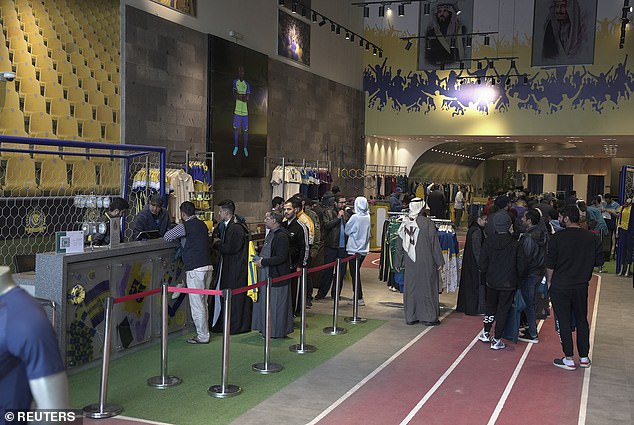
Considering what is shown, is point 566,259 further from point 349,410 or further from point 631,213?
point 631,213

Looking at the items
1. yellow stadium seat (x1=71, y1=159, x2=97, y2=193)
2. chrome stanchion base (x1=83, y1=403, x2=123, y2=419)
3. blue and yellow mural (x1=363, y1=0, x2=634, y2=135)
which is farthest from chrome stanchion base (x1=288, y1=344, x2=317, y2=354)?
blue and yellow mural (x1=363, y1=0, x2=634, y2=135)

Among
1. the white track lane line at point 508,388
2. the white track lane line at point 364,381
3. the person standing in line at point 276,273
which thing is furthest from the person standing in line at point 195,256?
the white track lane line at point 508,388

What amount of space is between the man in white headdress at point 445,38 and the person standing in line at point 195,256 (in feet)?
47.9

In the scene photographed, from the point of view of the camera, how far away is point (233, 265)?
7309 millimetres

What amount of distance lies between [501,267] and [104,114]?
6.23m

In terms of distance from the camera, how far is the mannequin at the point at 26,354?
6.91ft

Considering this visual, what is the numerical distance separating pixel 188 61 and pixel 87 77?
2.67 m

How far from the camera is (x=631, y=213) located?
12.1m

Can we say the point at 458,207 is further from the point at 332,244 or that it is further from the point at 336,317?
the point at 336,317

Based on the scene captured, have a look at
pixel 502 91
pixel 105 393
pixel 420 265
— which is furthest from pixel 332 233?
pixel 502 91

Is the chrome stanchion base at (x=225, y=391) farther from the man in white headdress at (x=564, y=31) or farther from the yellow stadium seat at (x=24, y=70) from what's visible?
the man in white headdress at (x=564, y=31)

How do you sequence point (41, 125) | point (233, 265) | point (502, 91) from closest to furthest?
point (233, 265), point (41, 125), point (502, 91)

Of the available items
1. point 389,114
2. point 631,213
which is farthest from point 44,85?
point 389,114

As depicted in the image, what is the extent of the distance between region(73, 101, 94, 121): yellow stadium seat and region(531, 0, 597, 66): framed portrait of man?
44.8 ft
